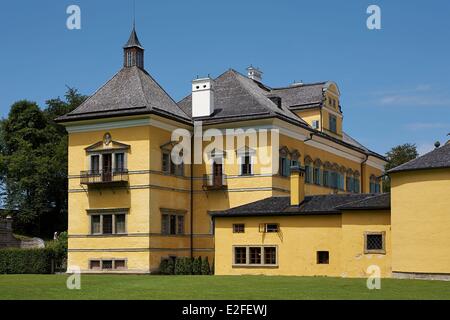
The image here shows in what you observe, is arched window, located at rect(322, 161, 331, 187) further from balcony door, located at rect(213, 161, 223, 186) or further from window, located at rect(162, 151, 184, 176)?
window, located at rect(162, 151, 184, 176)

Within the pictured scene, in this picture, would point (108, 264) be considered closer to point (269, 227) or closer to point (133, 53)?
point (269, 227)

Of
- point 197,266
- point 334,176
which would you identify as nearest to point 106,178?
point 197,266

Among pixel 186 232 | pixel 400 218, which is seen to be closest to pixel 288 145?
pixel 186 232

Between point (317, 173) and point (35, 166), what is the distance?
3105 cm

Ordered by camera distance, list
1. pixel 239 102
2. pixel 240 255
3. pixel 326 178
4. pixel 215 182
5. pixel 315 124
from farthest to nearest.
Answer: pixel 315 124
pixel 326 178
pixel 239 102
pixel 215 182
pixel 240 255

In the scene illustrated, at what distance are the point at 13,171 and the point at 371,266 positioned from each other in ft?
153

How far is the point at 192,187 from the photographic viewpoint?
183ft

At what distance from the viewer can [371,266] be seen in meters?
42.3

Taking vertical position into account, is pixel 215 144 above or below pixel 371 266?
above

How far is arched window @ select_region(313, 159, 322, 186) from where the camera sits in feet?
200

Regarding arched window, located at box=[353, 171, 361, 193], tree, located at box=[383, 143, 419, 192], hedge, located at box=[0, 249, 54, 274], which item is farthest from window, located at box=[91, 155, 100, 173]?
tree, located at box=[383, 143, 419, 192]

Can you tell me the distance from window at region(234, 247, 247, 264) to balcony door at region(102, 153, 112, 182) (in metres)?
10.0

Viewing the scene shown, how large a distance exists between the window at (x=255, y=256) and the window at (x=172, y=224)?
21.8ft

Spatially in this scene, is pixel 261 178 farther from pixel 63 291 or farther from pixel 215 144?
pixel 63 291
